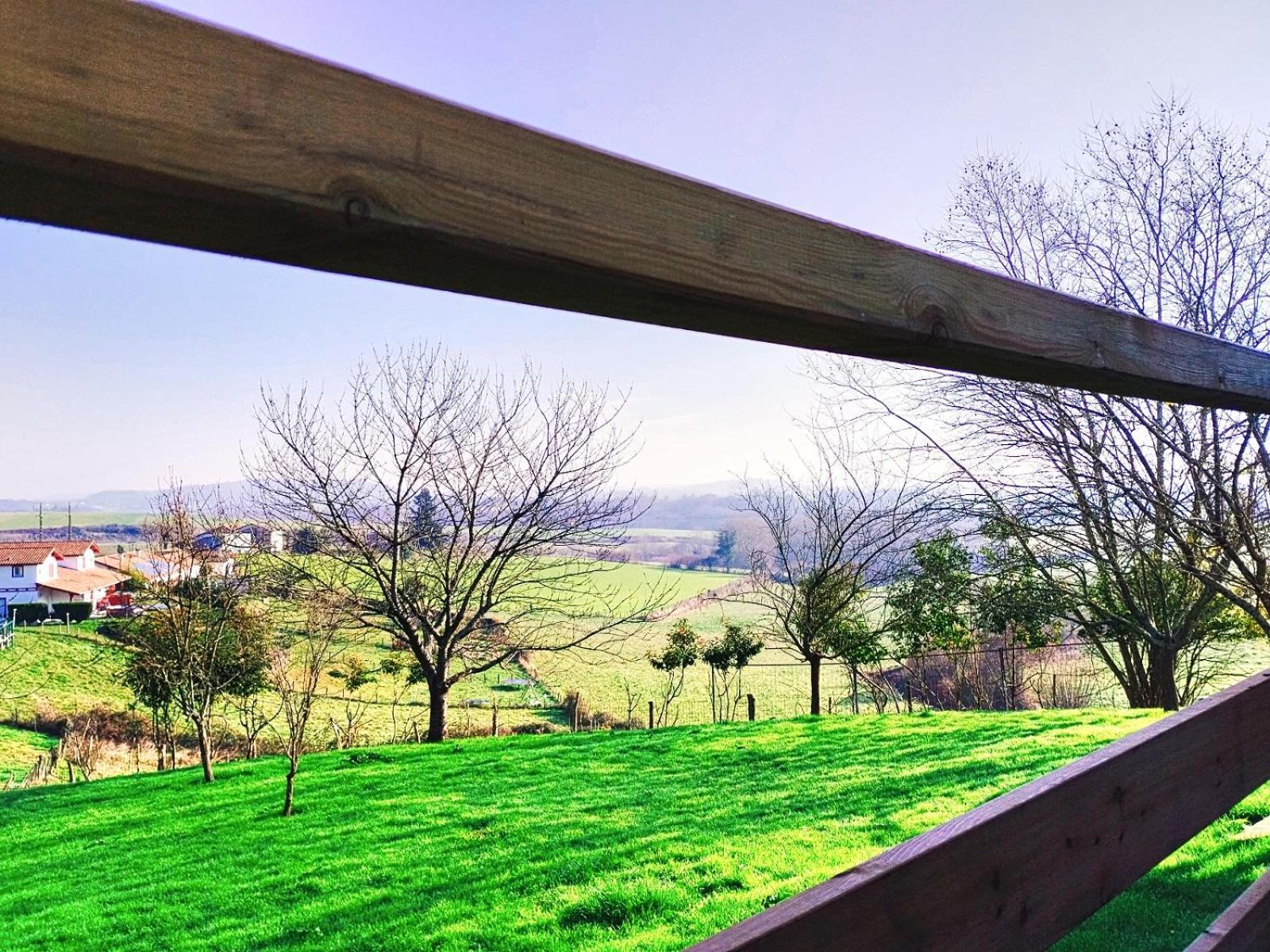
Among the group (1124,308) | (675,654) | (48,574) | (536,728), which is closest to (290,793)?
(536,728)

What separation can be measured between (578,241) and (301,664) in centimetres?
1317

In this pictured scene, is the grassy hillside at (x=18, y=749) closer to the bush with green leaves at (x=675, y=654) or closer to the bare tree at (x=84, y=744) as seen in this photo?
the bare tree at (x=84, y=744)

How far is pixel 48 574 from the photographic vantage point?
108ft

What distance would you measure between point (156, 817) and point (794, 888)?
8.41m

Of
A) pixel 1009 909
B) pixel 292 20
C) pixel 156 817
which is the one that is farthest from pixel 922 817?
pixel 156 817

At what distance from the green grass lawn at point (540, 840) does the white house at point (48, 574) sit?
2468 centimetres

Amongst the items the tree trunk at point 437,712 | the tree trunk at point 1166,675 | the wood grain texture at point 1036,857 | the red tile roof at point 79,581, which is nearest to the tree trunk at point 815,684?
the tree trunk at point 1166,675

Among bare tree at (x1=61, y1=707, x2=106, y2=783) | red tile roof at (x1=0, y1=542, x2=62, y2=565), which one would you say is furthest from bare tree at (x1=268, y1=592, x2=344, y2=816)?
red tile roof at (x1=0, y1=542, x2=62, y2=565)

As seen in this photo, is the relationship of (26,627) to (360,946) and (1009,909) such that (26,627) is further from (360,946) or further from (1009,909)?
(1009,909)

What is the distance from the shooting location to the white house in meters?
31.3

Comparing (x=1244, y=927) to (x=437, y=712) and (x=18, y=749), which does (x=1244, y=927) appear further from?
(x=18, y=749)

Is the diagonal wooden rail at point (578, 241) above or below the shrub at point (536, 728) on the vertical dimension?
above

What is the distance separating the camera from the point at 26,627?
24453 mm

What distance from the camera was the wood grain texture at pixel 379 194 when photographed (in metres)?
0.38
